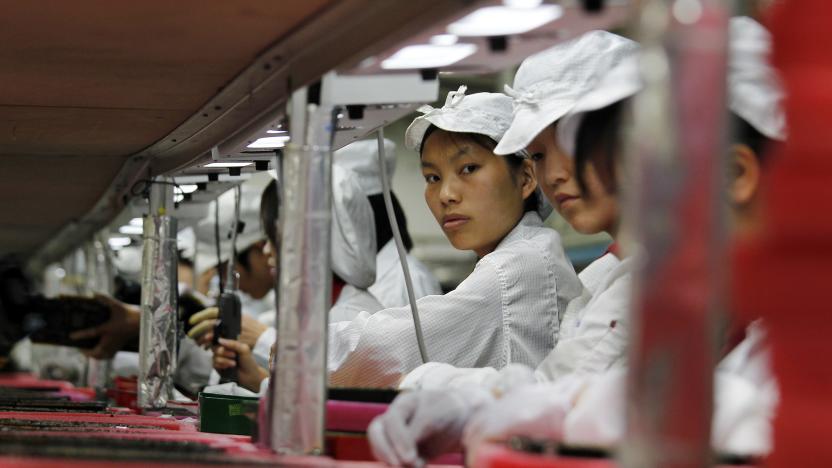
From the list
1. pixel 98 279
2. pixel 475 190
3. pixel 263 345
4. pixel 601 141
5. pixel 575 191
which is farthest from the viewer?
pixel 98 279

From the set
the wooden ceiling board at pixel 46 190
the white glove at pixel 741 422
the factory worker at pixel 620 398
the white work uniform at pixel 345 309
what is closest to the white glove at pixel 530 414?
the factory worker at pixel 620 398

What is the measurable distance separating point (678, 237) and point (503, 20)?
49 centimetres

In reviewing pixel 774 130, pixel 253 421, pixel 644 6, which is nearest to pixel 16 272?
pixel 253 421

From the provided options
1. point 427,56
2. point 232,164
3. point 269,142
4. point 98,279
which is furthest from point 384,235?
point 427,56

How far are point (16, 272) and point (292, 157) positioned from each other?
→ 198 centimetres

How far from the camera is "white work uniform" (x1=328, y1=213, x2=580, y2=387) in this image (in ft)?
7.52

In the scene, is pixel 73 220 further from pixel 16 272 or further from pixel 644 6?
pixel 644 6

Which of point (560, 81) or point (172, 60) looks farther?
point (560, 81)

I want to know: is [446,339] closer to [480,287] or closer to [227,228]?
[480,287]

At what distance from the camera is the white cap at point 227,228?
424 centimetres

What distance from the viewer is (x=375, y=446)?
1.25 m

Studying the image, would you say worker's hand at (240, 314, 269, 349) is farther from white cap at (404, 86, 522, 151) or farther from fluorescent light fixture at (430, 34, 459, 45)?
fluorescent light fixture at (430, 34, 459, 45)

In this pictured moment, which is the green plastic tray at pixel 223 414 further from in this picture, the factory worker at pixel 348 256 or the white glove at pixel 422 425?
the factory worker at pixel 348 256

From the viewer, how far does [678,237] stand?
30.3 inches
